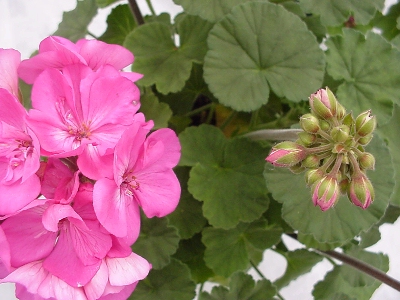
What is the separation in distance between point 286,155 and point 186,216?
52 cm

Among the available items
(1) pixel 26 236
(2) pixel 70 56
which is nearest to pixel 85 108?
(2) pixel 70 56

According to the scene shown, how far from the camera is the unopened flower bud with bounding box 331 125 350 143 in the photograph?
565 mm

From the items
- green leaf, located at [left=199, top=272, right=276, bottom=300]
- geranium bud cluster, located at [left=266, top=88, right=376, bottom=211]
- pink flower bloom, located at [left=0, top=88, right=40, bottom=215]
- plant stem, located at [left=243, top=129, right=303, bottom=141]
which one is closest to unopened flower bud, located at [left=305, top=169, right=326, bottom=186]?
geranium bud cluster, located at [left=266, top=88, right=376, bottom=211]

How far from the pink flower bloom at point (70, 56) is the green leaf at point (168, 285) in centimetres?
49

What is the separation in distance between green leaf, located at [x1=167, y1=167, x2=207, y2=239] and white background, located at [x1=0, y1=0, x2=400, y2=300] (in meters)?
0.50

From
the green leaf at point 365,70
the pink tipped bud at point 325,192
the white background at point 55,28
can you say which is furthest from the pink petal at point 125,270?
the white background at point 55,28

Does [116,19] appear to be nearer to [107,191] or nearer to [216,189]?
[216,189]

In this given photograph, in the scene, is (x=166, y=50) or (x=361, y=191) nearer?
(x=361, y=191)

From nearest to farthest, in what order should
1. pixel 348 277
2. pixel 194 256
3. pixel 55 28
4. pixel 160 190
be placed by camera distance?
pixel 160 190, pixel 348 277, pixel 194 256, pixel 55 28

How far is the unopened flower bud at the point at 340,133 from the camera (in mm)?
565

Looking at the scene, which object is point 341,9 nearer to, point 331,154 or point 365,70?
point 365,70

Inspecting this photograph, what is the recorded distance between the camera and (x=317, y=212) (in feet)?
2.83

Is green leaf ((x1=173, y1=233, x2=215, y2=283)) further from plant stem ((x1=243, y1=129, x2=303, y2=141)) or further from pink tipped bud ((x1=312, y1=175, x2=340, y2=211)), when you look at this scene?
pink tipped bud ((x1=312, y1=175, x2=340, y2=211))

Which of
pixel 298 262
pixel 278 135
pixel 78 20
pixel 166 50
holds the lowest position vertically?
pixel 298 262
